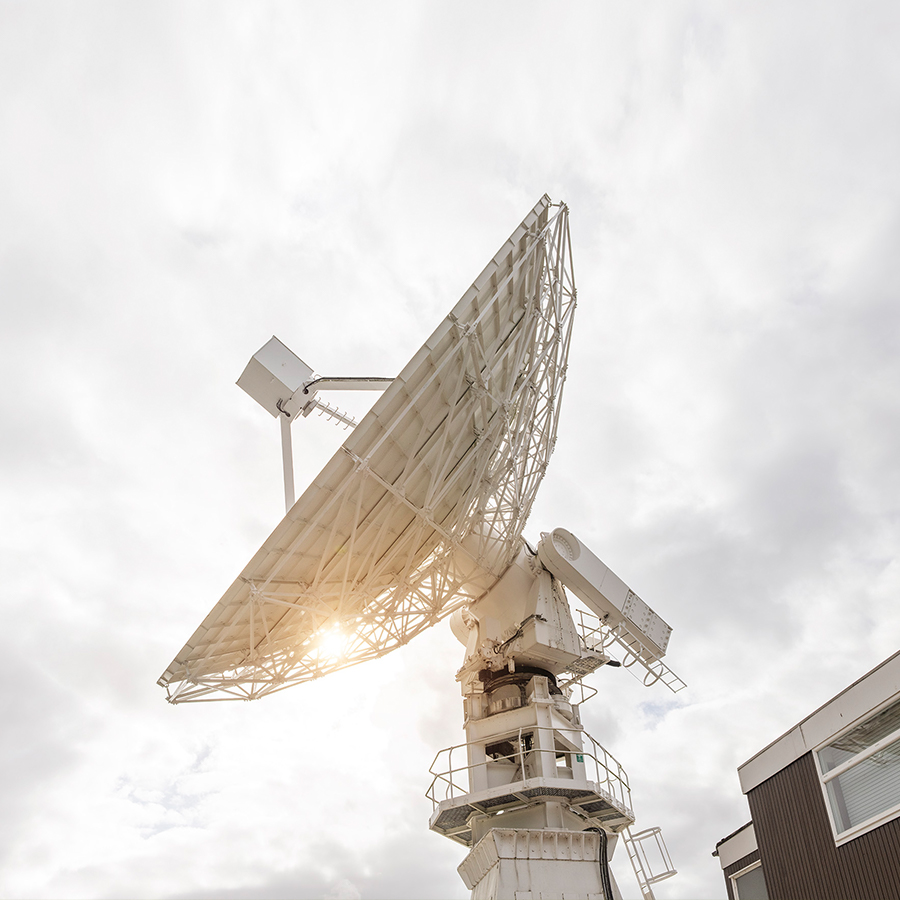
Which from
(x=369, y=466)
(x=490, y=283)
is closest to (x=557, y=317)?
(x=490, y=283)

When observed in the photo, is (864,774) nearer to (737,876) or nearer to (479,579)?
(737,876)

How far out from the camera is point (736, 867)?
17250 mm

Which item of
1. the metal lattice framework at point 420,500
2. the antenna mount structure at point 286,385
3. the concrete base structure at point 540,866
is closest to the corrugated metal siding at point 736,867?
the concrete base structure at point 540,866

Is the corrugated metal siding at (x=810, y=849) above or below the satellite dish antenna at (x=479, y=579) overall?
below

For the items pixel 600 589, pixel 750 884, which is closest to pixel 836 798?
pixel 750 884

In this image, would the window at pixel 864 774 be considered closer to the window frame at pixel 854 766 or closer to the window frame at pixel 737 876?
the window frame at pixel 854 766

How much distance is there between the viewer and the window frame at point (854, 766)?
34.7 feet

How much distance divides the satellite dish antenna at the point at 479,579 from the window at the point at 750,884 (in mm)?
1821

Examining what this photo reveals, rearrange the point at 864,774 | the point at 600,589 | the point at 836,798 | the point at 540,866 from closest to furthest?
the point at 864,774 < the point at 836,798 < the point at 540,866 < the point at 600,589

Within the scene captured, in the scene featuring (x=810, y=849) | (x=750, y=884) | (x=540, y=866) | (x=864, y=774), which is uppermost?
(x=540, y=866)

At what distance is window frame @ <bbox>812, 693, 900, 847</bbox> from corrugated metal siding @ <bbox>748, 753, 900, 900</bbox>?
0.08 meters

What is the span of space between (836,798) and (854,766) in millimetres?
723

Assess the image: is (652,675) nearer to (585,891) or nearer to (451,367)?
(585,891)

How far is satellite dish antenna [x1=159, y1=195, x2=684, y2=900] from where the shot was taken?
51.7 feet
